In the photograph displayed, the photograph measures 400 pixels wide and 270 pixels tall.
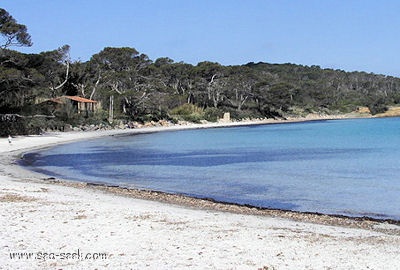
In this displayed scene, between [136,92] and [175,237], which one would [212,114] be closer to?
[136,92]

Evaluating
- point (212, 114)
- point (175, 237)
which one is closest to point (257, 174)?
point (175, 237)

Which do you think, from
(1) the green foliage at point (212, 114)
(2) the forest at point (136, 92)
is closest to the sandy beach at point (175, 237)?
(2) the forest at point (136, 92)

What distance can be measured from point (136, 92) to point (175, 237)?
53984mm

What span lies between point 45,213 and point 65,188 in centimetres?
448

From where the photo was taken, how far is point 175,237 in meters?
7.52

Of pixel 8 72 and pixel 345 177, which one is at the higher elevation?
pixel 8 72

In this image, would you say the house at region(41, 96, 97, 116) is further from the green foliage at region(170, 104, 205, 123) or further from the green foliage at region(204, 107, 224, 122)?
the green foliage at region(204, 107, 224, 122)

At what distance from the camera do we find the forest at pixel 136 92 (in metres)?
36.4

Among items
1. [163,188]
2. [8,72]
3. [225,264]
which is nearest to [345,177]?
[163,188]

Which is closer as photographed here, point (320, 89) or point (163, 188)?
point (163, 188)

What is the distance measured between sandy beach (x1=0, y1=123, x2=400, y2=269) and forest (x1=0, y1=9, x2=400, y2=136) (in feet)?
82.4

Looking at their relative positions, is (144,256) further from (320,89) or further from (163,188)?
(320,89)

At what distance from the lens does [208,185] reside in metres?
15.8

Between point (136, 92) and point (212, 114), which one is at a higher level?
point (136, 92)
